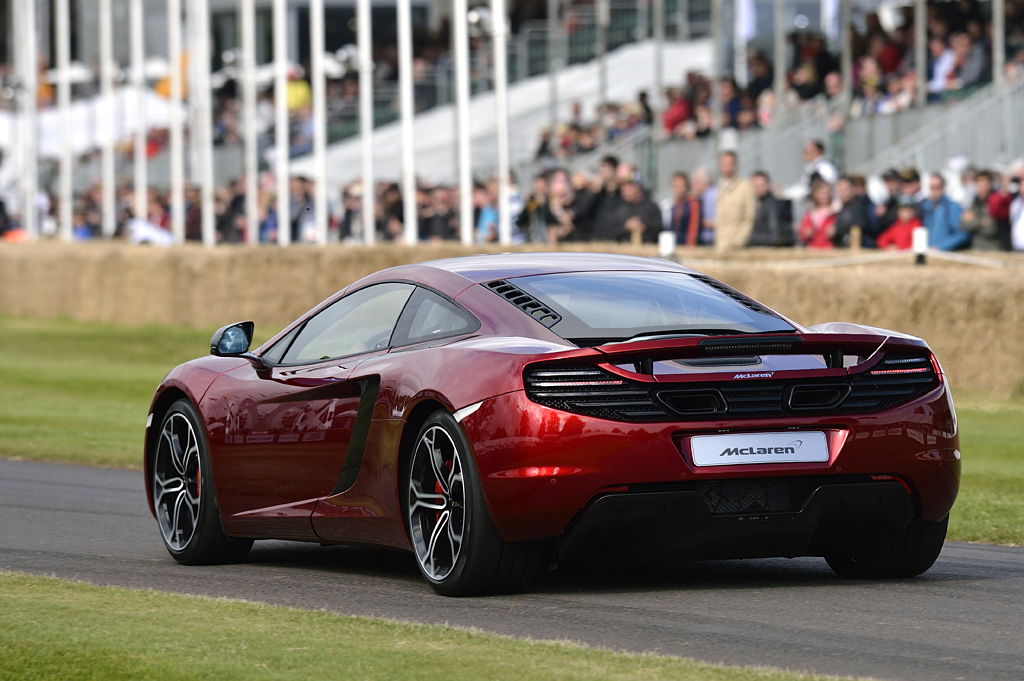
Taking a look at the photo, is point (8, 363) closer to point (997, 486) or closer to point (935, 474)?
point (997, 486)

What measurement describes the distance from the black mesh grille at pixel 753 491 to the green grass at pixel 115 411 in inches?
106

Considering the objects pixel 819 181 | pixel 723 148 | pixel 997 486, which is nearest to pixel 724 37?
pixel 723 148

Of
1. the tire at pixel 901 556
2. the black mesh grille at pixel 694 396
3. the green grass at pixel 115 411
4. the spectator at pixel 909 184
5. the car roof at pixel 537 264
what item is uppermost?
the spectator at pixel 909 184

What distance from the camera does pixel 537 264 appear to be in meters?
7.63

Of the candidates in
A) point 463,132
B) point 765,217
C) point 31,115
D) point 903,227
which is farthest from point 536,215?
point 31,115

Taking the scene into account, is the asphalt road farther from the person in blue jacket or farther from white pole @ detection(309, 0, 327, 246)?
white pole @ detection(309, 0, 327, 246)

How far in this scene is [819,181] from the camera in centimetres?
2081

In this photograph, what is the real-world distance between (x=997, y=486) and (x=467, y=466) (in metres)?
5.74

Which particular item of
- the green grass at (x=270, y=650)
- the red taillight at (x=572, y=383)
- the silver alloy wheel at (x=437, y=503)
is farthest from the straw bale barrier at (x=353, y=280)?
the green grass at (x=270, y=650)

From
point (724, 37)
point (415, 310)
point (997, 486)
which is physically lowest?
point (997, 486)

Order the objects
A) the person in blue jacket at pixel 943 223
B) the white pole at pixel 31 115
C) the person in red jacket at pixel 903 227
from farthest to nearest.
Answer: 1. the white pole at pixel 31 115
2. the person in red jacket at pixel 903 227
3. the person in blue jacket at pixel 943 223

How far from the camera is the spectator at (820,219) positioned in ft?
68.5

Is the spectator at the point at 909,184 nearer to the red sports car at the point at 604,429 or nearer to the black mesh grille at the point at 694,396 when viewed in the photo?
the red sports car at the point at 604,429

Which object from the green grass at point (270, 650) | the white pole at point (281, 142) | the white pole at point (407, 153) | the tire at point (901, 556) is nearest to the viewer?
the green grass at point (270, 650)
